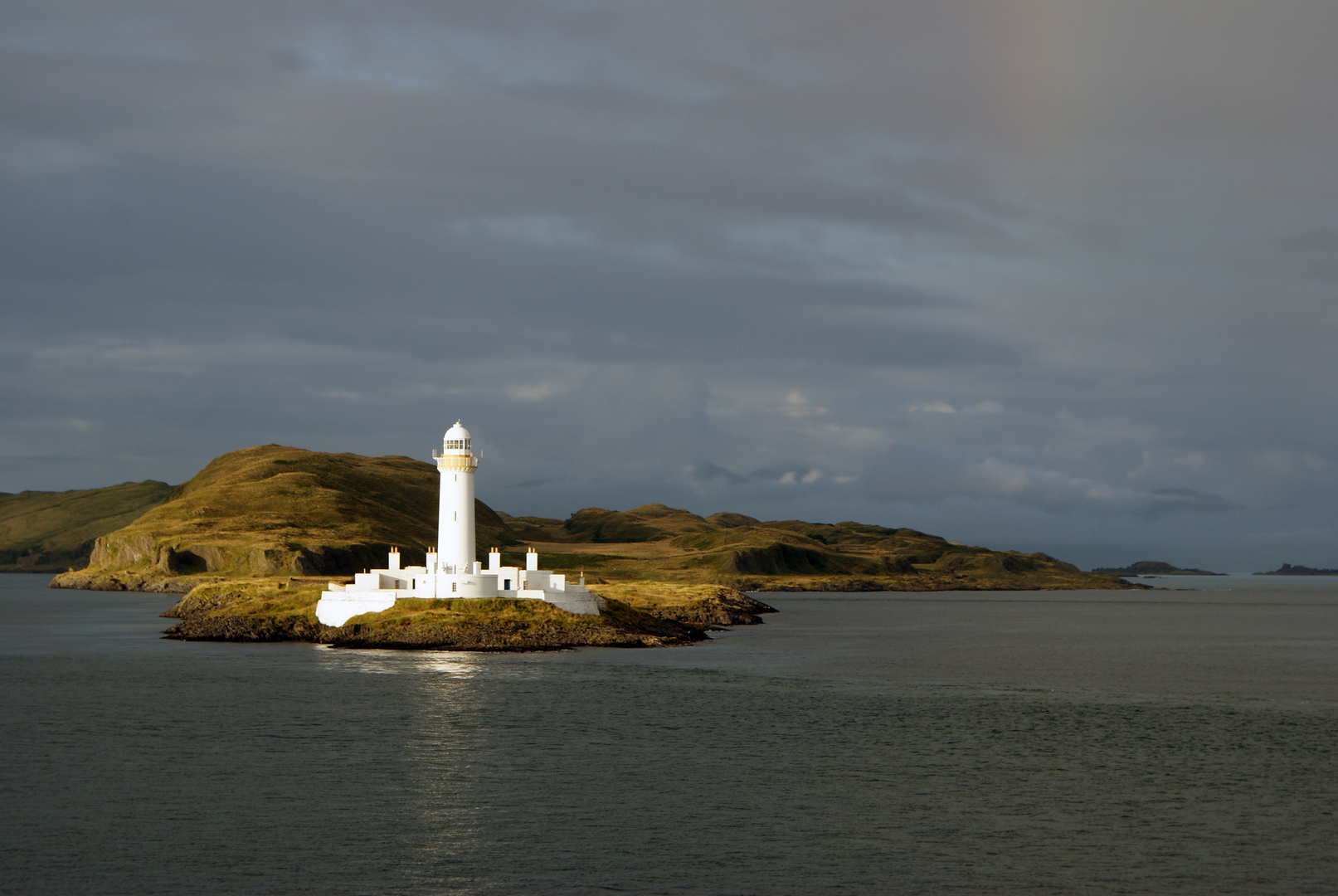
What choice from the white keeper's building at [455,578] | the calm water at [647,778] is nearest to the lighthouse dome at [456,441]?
the white keeper's building at [455,578]

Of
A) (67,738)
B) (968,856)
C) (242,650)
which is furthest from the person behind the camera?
(242,650)

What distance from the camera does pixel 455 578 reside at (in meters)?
96.1

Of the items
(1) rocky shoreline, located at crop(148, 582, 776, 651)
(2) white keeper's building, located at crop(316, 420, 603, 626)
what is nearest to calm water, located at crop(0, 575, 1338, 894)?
(1) rocky shoreline, located at crop(148, 582, 776, 651)

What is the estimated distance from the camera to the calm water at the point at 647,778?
33.2 meters

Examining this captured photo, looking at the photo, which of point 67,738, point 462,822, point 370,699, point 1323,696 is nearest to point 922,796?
point 462,822

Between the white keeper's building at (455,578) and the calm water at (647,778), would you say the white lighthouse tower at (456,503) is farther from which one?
the calm water at (647,778)

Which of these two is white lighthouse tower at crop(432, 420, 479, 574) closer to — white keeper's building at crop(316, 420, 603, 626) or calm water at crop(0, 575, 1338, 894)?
white keeper's building at crop(316, 420, 603, 626)

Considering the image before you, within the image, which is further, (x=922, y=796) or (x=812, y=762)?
(x=812, y=762)

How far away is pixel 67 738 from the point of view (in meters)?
53.4

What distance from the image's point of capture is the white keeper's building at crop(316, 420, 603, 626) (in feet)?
318

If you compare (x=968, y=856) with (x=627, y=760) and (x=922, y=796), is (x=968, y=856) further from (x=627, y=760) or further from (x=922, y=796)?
(x=627, y=760)

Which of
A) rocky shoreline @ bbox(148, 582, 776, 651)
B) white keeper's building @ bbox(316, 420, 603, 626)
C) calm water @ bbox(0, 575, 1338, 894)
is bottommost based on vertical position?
calm water @ bbox(0, 575, 1338, 894)

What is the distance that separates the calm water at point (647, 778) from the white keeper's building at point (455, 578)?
36.7ft

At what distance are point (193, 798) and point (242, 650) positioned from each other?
186 ft
